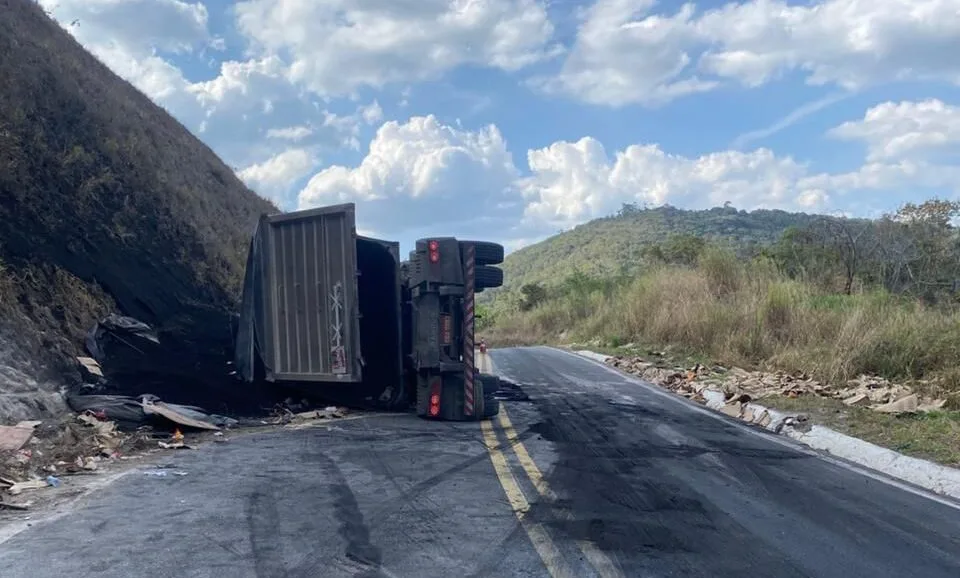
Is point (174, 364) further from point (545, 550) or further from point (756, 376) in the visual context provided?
point (756, 376)

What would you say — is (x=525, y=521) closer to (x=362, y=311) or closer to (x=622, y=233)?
(x=362, y=311)

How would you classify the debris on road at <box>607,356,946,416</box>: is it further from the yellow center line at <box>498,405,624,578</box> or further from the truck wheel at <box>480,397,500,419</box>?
the yellow center line at <box>498,405,624,578</box>

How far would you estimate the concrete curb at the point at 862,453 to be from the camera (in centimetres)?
729

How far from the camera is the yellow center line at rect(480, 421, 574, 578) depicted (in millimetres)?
4824

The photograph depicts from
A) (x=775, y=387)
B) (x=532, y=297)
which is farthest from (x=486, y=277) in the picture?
(x=532, y=297)

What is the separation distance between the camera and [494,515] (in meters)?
5.90

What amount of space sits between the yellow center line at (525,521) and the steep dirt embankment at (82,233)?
5.01 metres

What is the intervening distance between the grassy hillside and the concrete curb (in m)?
58.8

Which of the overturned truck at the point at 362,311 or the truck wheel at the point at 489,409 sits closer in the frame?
the overturned truck at the point at 362,311

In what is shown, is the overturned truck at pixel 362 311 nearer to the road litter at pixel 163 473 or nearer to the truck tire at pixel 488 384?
the truck tire at pixel 488 384

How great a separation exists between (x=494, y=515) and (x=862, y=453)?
4.72 meters

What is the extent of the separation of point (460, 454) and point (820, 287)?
45.4 feet

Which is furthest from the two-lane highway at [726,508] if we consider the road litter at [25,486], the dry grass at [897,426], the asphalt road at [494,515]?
the road litter at [25,486]

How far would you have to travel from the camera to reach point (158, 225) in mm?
15953
